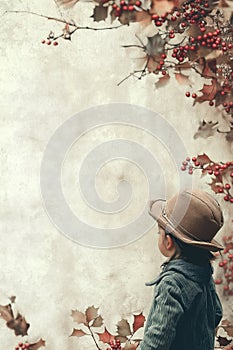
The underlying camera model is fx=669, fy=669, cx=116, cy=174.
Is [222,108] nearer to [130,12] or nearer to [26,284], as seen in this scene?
[130,12]

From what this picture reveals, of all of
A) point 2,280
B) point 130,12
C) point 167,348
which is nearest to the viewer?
point 167,348

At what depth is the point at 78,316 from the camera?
241 centimetres

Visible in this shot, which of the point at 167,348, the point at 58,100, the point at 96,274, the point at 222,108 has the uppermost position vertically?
the point at 58,100

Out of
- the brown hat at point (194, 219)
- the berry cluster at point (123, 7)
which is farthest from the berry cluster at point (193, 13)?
the brown hat at point (194, 219)

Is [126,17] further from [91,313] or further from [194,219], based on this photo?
[91,313]

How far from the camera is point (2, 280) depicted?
237 centimetres

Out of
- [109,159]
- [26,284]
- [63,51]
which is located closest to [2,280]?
[26,284]

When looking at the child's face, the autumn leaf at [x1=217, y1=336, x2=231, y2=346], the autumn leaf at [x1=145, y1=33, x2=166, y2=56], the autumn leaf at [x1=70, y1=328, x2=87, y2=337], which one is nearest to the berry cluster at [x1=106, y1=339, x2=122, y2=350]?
the autumn leaf at [x1=70, y1=328, x2=87, y2=337]

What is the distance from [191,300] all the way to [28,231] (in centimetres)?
86

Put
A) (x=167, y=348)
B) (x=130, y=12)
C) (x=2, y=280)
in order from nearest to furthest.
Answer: (x=167, y=348) < (x=130, y=12) < (x=2, y=280)

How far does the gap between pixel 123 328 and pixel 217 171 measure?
0.67 m

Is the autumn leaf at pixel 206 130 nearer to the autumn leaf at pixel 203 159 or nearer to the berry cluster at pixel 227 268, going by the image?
the autumn leaf at pixel 203 159

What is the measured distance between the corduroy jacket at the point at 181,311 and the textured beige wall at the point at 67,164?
689 millimetres

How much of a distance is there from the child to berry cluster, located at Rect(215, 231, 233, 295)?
62 cm
